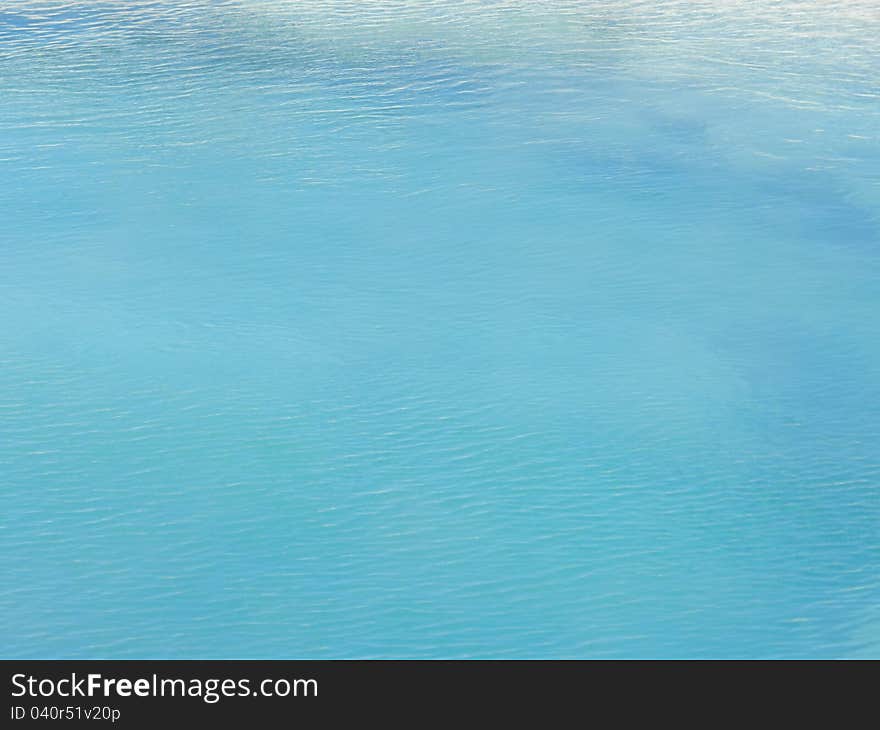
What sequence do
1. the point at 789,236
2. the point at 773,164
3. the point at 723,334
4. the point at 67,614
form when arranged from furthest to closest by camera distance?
the point at 773,164
the point at 789,236
the point at 723,334
the point at 67,614

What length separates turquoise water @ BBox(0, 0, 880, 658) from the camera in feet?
21.1

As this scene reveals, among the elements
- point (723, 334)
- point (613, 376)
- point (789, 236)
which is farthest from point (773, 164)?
point (613, 376)

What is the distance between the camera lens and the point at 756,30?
13547 mm

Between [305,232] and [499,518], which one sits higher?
[305,232]

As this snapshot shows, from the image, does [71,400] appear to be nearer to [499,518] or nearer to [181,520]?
[181,520]

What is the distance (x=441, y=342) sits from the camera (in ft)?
28.0

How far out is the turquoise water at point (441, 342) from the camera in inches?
253

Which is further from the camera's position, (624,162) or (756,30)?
(756,30)
